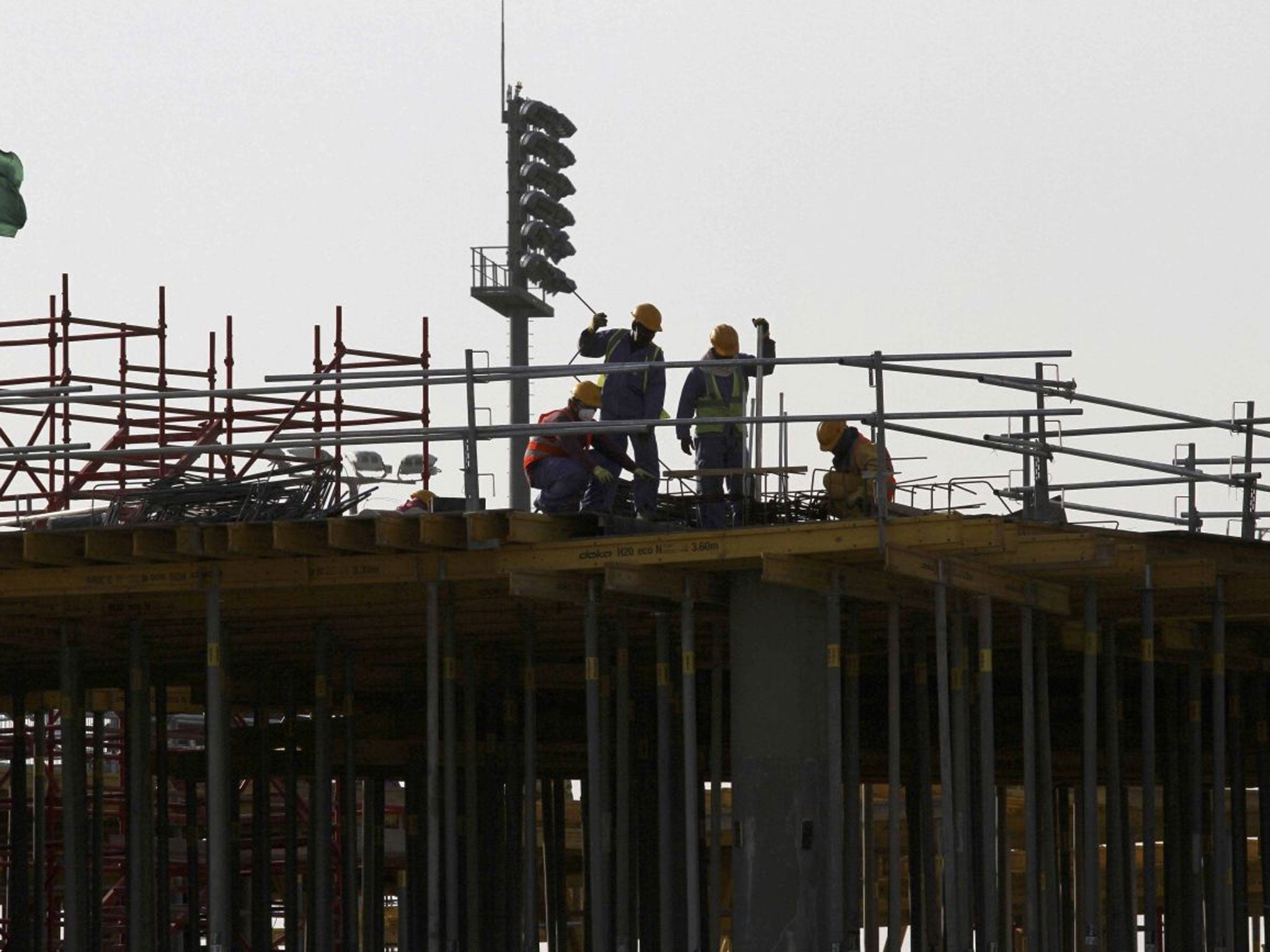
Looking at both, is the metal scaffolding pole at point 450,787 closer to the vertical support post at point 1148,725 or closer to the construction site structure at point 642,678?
the construction site structure at point 642,678

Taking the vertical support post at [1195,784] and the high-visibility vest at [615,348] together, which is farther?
the vertical support post at [1195,784]

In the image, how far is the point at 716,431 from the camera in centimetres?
2200

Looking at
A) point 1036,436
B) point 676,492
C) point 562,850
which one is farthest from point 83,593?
point 562,850

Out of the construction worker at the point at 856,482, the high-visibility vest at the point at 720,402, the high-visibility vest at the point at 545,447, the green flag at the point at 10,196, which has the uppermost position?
the green flag at the point at 10,196

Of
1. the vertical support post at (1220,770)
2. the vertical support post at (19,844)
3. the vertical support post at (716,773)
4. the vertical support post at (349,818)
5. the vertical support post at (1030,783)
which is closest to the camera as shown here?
the vertical support post at (1030,783)

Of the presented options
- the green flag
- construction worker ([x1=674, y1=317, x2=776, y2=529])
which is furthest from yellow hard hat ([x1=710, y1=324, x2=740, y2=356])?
the green flag

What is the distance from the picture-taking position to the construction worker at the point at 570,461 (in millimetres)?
21703

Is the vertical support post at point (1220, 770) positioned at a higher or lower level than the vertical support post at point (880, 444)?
lower

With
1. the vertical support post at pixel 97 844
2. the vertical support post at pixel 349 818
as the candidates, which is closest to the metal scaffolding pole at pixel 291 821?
the vertical support post at pixel 349 818

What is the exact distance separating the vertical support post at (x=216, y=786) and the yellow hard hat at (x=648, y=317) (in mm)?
4158

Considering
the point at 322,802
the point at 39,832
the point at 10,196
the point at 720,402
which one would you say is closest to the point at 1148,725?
the point at 720,402

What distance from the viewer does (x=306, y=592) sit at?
75.1 ft

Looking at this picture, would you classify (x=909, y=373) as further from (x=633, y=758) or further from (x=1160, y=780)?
(x=1160, y=780)

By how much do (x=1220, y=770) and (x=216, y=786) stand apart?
340 inches
